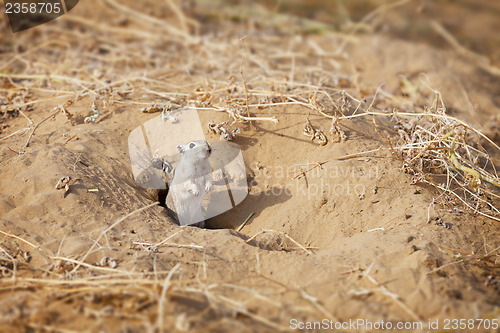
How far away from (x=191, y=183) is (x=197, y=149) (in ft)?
1.01

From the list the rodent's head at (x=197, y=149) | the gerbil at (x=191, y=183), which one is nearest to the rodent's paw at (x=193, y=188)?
the gerbil at (x=191, y=183)

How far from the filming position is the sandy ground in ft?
8.32

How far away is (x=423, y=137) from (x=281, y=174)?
128 centimetres

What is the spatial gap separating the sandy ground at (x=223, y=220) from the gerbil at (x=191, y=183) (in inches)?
8.2

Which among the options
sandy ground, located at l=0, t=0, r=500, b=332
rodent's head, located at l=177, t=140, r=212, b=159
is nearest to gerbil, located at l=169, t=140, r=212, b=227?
rodent's head, located at l=177, t=140, r=212, b=159

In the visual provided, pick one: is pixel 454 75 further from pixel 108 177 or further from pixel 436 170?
pixel 108 177

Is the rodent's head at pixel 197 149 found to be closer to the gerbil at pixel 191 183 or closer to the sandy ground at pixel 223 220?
the gerbil at pixel 191 183

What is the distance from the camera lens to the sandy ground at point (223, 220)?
8.32 feet

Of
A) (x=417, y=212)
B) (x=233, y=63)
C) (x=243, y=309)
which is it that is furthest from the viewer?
(x=233, y=63)

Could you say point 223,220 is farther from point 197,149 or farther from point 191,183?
point 197,149

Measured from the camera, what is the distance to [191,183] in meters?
3.77

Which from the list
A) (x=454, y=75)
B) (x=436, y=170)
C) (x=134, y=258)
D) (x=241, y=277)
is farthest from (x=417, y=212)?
(x=454, y=75)

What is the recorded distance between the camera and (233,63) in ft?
18.6

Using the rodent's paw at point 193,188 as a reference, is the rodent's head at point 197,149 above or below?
above
